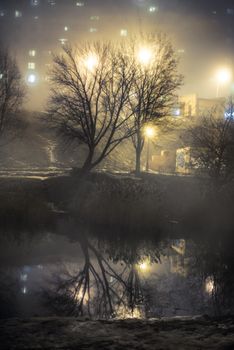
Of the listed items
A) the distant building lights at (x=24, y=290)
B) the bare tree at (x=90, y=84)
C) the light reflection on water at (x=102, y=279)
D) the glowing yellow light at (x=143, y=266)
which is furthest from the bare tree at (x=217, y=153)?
the distant building lights at (x=24, y=290)

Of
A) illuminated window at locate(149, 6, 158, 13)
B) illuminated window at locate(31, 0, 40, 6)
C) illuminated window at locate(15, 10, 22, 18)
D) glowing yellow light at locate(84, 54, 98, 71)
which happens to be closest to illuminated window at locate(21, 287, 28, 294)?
glowing yellow light at locate(84, 54, 98, 71)

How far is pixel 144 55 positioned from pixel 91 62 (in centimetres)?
675

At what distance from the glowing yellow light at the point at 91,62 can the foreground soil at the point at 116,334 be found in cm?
3266

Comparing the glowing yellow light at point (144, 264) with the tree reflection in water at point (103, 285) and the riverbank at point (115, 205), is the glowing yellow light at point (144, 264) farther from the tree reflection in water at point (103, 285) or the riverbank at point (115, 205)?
the riverbank at point (115, 205)

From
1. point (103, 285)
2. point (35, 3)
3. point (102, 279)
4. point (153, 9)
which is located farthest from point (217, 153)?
point (35, 3)

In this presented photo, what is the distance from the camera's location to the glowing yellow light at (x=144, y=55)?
1736 inches

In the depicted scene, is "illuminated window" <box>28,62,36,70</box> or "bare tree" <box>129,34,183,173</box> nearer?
"bare tree" <box>129,34,183,173</box>

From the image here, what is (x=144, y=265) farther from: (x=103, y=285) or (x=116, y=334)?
(x=116, y=334)

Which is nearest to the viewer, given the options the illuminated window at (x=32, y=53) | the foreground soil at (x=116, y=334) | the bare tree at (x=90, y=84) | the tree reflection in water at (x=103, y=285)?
the foreground soil at (x=116, y=334)

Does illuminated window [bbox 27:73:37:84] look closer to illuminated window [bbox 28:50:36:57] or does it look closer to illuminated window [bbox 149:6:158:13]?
illuminated window [bbox 28:50:36:57]

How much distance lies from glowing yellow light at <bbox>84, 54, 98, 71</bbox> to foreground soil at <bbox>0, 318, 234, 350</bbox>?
107 ft

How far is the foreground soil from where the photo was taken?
10.0 m

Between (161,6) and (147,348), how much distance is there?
481ft

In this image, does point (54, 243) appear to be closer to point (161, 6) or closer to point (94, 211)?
point (94, 211)
